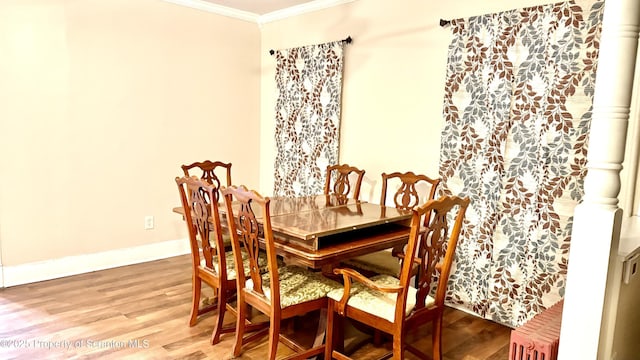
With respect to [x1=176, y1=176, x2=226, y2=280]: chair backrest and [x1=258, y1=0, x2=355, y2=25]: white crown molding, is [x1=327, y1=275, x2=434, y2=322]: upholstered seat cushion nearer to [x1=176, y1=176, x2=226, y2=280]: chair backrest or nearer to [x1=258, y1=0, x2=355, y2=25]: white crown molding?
[x1=176, y1=176, x2=226, y2=280]: chair backrest

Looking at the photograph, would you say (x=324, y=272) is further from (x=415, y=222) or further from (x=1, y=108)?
(x=1, y=108)

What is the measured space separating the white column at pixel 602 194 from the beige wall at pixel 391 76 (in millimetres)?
1537

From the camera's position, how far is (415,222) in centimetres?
190

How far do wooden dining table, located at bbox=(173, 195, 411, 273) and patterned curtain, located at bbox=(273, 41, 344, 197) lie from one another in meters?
1.28

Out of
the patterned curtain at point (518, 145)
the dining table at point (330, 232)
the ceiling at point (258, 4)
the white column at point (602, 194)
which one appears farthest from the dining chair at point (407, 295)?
the ceiling at point (258, 4)

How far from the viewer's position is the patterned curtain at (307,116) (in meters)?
4.09

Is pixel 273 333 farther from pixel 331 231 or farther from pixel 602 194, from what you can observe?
pixel 602 194

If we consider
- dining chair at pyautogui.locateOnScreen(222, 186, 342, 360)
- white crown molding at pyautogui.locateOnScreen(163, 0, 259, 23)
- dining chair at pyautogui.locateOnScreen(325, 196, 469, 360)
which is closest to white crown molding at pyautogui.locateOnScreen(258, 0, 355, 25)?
white crown molding at pyautogui.locateOnScreen(163, 0, 259, 23)

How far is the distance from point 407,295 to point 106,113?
10.4ft

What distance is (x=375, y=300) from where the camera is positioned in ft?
7.16

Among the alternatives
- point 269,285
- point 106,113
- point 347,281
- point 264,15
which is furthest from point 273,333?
point 264,15

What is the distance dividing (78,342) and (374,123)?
9.03 ft

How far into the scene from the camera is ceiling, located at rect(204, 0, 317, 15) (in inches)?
167

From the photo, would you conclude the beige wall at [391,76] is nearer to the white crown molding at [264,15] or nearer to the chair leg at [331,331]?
the white crown molding at [264,15]
